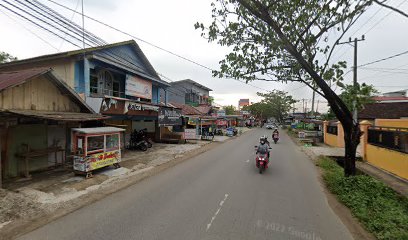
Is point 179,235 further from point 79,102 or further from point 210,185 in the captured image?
point 79,102

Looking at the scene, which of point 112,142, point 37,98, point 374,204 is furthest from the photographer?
point 112,142

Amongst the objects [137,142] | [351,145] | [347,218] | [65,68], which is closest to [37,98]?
[65,68]

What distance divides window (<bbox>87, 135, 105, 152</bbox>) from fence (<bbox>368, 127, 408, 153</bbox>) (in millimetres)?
13302

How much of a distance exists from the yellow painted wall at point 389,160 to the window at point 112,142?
13.0m

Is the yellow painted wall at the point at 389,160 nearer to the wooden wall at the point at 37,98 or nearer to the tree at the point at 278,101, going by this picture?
the wooden wall at the point at 37,98

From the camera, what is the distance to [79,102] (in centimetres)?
1209

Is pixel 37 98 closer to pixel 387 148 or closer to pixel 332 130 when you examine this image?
pixel 387 148

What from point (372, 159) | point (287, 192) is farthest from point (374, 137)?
point (287, 192)

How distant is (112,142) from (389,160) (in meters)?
13.5

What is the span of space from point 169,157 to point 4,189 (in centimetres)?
873

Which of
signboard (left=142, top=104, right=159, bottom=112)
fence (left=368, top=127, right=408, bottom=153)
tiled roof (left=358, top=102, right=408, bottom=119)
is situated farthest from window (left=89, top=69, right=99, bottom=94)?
tiled roof (left=358, top=102, right=408, bottom=119)

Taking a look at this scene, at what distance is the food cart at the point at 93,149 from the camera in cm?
994

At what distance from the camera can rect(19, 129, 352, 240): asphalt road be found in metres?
5.29

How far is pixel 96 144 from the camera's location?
10.8 meters
